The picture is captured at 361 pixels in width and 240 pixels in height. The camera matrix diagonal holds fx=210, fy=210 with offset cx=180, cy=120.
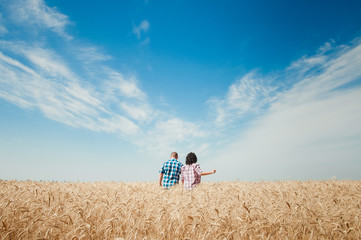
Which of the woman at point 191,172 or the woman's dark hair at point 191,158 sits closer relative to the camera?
the woman at point 191,172

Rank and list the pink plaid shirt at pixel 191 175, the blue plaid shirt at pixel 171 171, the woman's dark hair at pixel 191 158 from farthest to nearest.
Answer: the blue plaid shirt at pixel 171 171, the woman's dark hair at pixel 191 158, the pink plaid shirt at pixel 191 175

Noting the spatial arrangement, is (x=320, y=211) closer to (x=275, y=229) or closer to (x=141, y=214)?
(x=275, y=229)

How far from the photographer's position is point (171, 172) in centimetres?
877

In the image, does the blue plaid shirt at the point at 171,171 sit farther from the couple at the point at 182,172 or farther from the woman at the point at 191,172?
the woman at the point at 191,172

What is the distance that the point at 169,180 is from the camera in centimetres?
881

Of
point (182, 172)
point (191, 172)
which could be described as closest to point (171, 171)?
point (182, 172)

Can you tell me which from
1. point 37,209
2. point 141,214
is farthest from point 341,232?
point 37,209

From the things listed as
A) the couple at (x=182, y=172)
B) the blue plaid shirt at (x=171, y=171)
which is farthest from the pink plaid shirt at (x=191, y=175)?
the blue plaid shirt at (x=171, y=171)

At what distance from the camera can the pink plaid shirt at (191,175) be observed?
8.20m

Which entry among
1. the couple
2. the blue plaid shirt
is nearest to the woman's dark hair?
the couple

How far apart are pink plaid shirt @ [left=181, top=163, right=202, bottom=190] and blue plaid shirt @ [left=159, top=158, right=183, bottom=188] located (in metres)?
0.45

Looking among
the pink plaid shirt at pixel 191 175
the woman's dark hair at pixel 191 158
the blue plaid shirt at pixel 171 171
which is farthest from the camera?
the blue plaid shirt at pixel 171 171

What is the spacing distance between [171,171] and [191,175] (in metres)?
0.95

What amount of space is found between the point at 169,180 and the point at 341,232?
6378 mm
